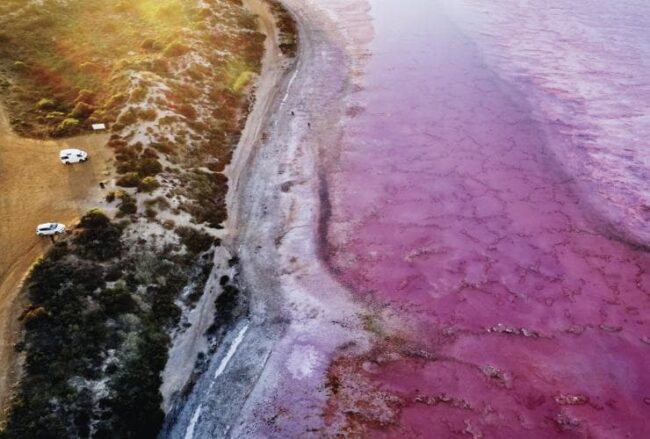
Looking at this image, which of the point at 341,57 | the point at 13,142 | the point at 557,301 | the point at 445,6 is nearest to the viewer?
the point at 557,301

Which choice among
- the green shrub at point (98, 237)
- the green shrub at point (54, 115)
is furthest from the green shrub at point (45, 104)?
the green shrub at point (98, 237)

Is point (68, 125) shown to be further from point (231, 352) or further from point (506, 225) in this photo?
point (506, 225)

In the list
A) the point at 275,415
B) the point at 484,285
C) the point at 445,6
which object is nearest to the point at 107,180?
the point at 275,415

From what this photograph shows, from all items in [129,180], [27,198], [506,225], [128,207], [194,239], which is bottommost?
[506,225]

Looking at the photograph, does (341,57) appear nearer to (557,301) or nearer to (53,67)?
(53,67)

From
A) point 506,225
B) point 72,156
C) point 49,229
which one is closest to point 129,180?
point 72,156

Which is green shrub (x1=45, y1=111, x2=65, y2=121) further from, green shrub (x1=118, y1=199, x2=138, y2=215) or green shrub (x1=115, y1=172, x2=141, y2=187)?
green shrub (x1=118, y1=199, x2=138, y2=215)
